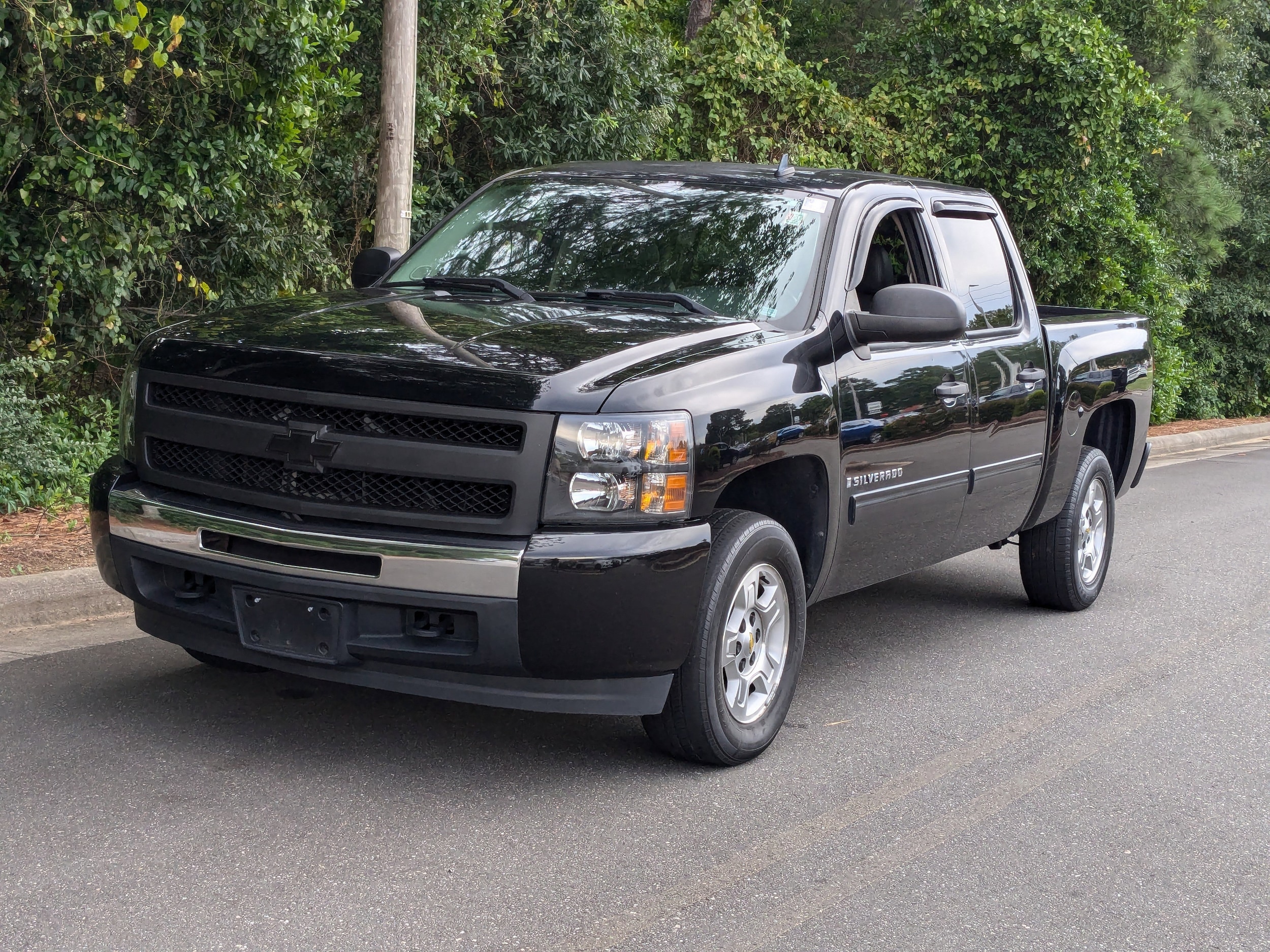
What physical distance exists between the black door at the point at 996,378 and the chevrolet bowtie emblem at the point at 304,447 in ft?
9.07

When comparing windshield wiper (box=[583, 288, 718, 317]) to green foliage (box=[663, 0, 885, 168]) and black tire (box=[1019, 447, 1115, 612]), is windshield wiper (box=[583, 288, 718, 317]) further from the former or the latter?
green foliage (box=[663, 0, 885, 168])

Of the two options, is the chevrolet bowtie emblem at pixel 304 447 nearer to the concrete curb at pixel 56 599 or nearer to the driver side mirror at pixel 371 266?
the driver side mirror at pixel 371 266

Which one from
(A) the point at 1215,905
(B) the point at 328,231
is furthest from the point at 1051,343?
(B) the point at 328,231

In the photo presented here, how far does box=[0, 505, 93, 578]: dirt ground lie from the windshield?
2.04 metres

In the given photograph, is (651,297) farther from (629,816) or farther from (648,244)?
(629,816)

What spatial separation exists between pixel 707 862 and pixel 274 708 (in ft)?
5.81

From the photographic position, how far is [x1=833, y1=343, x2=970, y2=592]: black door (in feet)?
16.4

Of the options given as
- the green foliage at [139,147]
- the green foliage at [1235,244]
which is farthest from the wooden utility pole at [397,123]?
the green foliage at [1235,244]

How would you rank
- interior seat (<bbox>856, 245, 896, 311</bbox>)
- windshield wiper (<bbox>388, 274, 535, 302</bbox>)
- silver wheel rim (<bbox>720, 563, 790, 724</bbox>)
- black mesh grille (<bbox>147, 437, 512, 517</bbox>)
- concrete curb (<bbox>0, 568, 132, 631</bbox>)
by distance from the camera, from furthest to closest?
concrete curb (<bbox>0, 568, 132, 631</bbox>) < interior seat (<bbox>856, 245, 896, 311</bbox>) < windshield wiper (<bbox>388, 274, 535, 302</bbox>) < silver wheel rim (<bbox>720, 563, 790, 724</bbox>) < black mesh grille (<bbox>147, 437, 512, 517</bbox>)

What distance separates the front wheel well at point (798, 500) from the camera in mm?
4809

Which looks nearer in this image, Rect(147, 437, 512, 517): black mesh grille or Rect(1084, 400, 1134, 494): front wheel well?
Rect(147, 437, 512, 517): black mesh grille

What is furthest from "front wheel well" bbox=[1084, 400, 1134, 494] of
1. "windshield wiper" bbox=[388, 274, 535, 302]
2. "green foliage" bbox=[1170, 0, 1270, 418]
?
"green foliage" bbox=[1170, 0, 1270, 418]

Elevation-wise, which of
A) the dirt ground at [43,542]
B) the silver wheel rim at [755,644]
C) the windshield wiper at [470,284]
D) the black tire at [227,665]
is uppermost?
the windshield wiper at [470,284]

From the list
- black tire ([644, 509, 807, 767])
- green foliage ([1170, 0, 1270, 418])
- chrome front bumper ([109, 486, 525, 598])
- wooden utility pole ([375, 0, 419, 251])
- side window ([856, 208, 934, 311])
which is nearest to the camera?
chrome front bumper ([109, 486, 525, 598])
